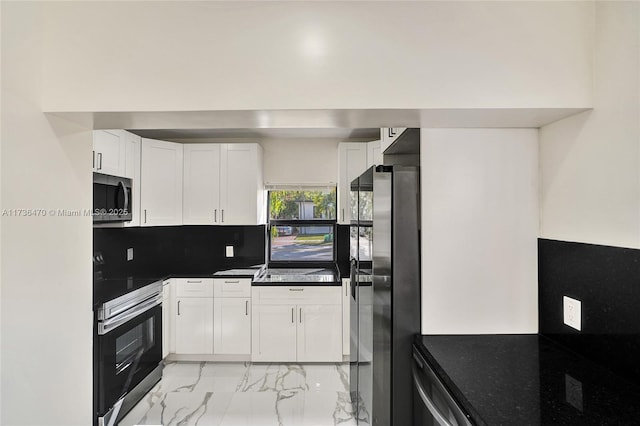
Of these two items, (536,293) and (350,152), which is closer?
(536,293)

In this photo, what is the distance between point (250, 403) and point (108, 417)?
0.97 m

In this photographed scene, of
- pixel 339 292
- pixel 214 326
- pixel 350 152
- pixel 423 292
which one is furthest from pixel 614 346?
pixel 214 326

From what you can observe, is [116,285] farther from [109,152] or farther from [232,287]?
[109,152]

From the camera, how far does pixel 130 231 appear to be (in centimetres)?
331

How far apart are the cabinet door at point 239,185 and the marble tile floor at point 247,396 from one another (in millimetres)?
1491

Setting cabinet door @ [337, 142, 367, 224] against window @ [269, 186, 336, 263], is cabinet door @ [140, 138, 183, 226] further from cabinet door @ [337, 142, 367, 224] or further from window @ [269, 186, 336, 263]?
cabinet door @ [337, 142, 367, 224]

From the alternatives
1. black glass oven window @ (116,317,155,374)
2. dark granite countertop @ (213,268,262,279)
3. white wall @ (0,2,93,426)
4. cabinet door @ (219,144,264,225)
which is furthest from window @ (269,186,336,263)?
white wall @ (0,2,93,426)

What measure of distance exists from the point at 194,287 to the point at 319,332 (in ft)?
4.32

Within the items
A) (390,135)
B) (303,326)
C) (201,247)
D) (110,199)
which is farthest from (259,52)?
(201,247)

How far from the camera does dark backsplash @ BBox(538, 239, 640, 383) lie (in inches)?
38.3

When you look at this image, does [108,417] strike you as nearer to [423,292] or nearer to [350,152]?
[423,292]

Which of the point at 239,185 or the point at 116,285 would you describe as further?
the point at 239,185

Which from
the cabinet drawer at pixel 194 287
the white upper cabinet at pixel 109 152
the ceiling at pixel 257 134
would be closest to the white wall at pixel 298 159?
the ceiling at pixel 257 134

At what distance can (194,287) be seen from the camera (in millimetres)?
3150
